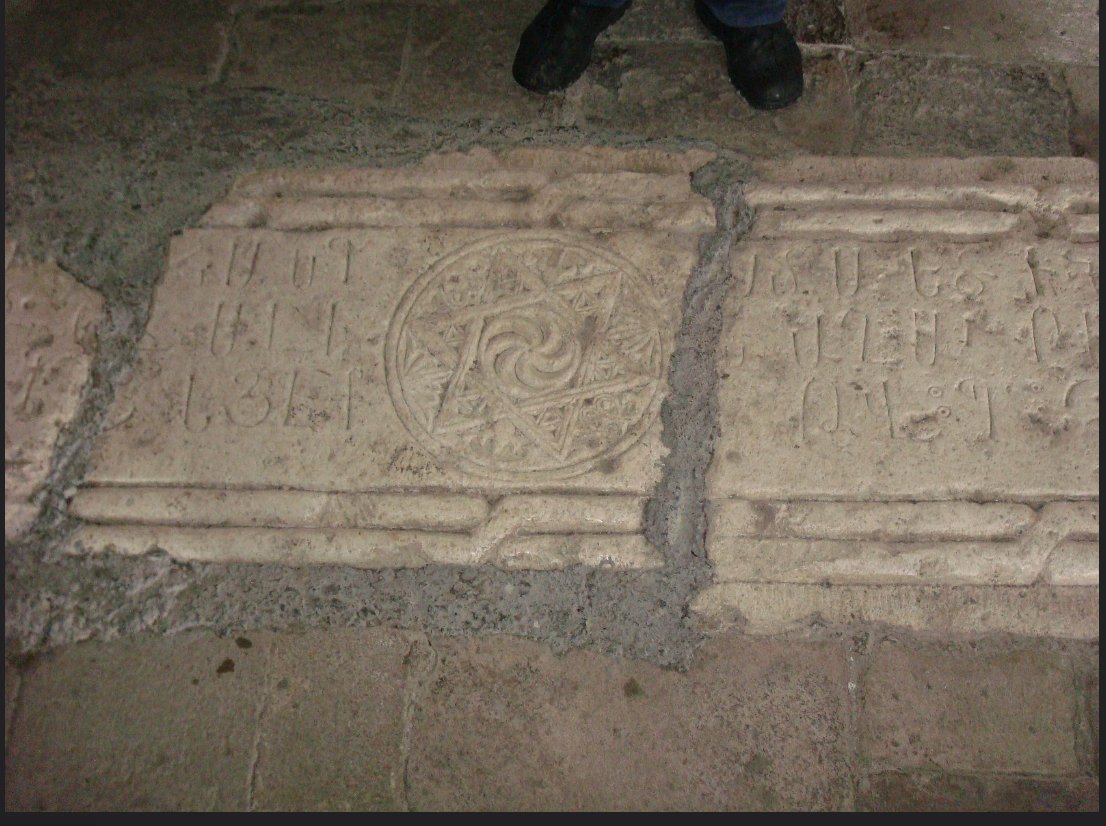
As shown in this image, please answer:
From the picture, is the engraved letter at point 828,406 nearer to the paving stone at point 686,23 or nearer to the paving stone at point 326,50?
the paving stone at point 686,23

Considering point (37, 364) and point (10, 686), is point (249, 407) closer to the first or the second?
point (37, 364)

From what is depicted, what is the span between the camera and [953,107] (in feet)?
7.77

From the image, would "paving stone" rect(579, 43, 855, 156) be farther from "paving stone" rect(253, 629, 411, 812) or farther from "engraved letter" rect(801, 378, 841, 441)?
"paving stone" rect(253, 629, 411, 812)

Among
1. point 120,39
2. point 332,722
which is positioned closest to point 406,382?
point 332,722

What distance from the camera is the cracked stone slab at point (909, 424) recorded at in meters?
1.85

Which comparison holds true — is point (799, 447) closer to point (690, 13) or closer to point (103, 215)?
point (690, 13)

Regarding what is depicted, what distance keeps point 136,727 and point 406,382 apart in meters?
1.09

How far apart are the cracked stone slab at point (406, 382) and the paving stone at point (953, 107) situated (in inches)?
30.6

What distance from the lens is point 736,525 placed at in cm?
186

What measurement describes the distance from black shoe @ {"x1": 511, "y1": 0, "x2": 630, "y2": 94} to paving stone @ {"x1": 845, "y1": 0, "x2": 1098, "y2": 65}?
914 millimetres

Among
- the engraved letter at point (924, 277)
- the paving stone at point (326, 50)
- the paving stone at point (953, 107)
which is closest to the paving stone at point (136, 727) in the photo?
the paving stone at point (326, 50)

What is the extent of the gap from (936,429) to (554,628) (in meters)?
1.13

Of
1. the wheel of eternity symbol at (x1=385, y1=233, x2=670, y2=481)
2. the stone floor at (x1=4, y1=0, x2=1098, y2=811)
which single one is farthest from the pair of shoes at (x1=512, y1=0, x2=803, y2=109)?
the wheel of eternity symbol at (x1=385, y1=233, x2=670, y2=481)

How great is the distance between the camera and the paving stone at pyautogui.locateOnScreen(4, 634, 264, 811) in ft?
5.87
